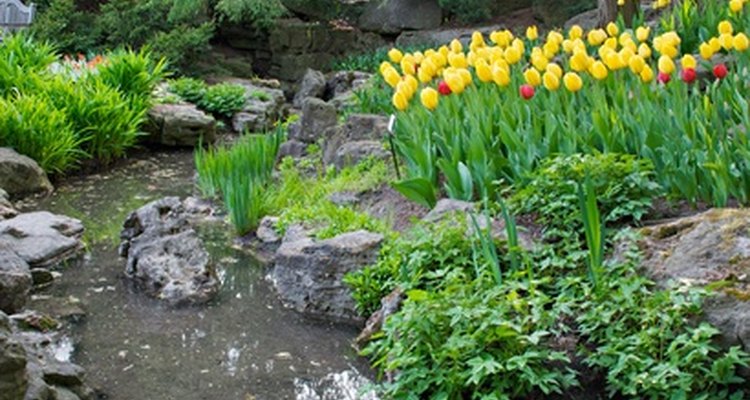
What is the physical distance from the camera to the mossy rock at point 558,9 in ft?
55.4

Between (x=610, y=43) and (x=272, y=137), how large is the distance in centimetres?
310

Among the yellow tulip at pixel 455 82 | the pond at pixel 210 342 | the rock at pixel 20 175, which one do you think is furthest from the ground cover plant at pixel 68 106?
the yellow tulip at pixel 455 82

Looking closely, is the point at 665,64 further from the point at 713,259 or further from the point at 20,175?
the point at 20,175

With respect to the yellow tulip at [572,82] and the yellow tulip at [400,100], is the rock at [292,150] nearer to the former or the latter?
the yellow tulip at [400,100]

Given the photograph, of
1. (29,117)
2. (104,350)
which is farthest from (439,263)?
(29,117)

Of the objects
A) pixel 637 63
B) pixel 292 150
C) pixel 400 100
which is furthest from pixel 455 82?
pixel 292 150

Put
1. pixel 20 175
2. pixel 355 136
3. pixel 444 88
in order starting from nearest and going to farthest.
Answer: pixel 444 88 < pixel 355 136 < pixel 20 175

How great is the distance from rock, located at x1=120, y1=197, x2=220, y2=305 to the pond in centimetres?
8

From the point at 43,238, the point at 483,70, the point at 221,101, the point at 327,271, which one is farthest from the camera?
the point at 221,101

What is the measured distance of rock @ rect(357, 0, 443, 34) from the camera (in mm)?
17922

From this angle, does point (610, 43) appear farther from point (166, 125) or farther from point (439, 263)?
point (166, 125)

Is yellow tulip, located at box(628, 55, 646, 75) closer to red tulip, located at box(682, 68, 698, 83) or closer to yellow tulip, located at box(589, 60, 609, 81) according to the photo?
yellow tulip, located at box(589, 60, 609, 81)

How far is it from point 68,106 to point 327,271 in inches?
202

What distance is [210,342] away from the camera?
4.48 metres
